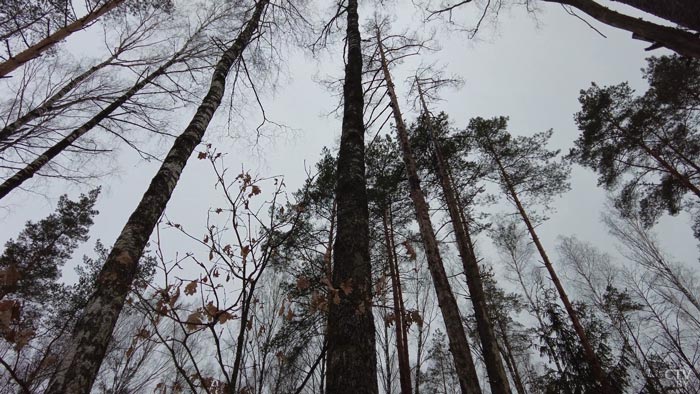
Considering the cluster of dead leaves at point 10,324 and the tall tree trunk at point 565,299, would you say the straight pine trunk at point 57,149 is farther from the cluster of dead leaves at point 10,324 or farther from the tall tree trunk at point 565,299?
the tall tree trunk at point 565,299

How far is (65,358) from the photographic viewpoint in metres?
1.57

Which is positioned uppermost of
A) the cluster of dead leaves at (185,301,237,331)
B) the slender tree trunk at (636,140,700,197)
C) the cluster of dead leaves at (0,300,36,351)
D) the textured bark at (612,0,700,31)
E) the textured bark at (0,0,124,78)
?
the slender tree trunk at (636,140,700,197)

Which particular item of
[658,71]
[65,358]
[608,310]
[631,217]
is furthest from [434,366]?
[65,358]

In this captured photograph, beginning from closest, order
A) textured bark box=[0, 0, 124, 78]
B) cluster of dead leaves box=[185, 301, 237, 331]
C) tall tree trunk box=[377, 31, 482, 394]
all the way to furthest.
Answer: cluster of dead leaves box=[185, 301, 237, 331], textured bark box=[0, 0, 124, 78], tall tree trunk box=[377, 31, 482, 394]

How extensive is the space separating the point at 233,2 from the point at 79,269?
11776 mm

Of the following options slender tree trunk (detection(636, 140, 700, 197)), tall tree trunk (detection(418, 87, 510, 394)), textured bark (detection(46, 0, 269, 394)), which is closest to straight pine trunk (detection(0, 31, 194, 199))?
textured bark (detection(46, 0, 269, 394))

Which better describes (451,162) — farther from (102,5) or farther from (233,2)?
(102,5)

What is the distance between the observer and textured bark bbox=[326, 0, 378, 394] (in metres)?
1.54

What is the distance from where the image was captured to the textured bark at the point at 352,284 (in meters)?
1.54

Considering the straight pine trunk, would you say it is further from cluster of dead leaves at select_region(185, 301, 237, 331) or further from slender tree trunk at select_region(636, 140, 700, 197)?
slender tree trunk at select_region(636, 140, 700, 197)

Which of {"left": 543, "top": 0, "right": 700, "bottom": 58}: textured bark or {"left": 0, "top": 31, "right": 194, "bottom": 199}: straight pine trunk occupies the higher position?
{"left": 0, "top": 31, "right": 194, "bottom": 199}: straight pine trunk

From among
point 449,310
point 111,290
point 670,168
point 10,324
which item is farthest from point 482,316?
point 670,168

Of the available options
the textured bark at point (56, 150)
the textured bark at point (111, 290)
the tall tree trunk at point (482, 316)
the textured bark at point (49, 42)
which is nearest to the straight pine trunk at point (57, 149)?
the textured bark at point (56, 150)

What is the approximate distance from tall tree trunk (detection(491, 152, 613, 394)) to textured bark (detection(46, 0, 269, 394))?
22.3 ft
